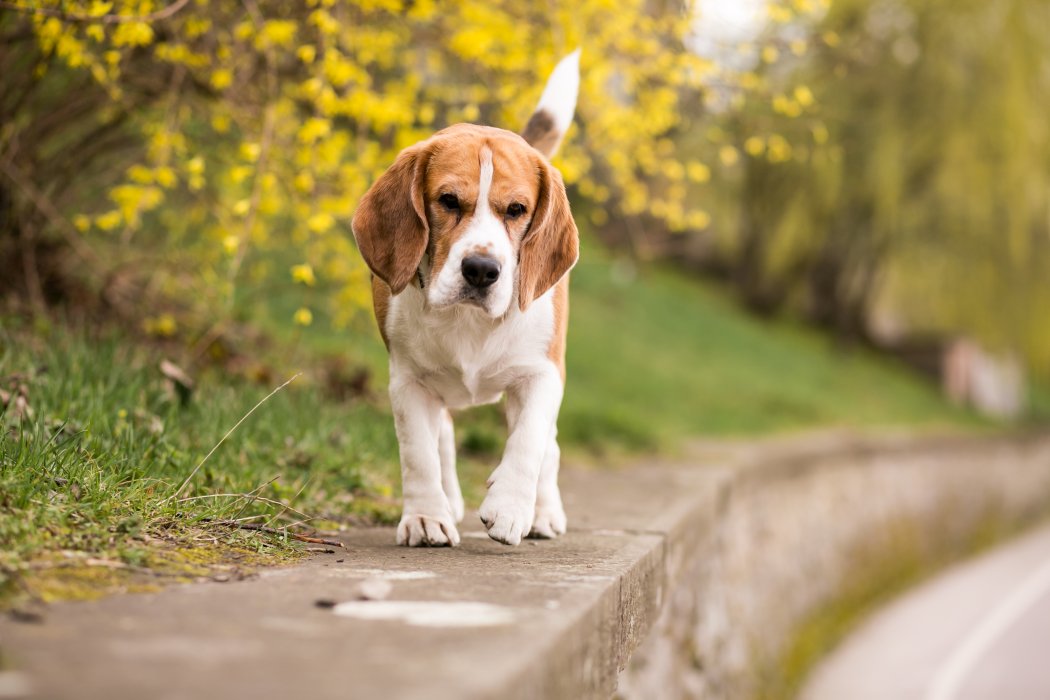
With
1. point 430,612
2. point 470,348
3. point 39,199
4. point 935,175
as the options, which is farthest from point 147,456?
point 935,175

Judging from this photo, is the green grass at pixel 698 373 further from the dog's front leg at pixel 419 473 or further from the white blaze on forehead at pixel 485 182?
the white blaze on forehead at pixel 485 182

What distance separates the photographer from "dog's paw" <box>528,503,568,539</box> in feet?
12.1

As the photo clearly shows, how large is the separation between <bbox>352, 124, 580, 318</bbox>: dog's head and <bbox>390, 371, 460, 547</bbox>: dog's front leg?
354 mm

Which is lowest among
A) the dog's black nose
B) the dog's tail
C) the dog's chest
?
the dog's chest

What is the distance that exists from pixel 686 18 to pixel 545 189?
114 inches

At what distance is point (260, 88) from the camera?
5.73 m

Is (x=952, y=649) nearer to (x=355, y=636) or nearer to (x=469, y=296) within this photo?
(x=469, y=296)

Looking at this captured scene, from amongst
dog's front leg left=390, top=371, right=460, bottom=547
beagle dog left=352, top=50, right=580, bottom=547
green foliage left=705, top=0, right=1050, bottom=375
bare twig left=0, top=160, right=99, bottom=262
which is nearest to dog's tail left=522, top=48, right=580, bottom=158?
beagle dog left=352, top=50, right=580, bottom=547

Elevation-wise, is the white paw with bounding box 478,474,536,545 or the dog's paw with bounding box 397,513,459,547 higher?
the white paw with bounding box 478,474,536,545

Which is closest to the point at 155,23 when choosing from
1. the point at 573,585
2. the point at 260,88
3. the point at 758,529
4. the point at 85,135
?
the point at 260,88

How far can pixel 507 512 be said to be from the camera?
321 centimetres

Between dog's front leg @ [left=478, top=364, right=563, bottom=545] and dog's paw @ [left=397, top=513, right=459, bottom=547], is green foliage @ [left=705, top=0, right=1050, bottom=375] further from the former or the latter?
dog's paw @ [left=397, top=513, right=459, bottom=547]

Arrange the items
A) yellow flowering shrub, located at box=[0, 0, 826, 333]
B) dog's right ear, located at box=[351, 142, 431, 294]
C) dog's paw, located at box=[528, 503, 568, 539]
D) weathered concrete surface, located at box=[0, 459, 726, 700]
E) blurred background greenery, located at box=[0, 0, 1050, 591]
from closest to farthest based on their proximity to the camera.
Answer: weathered concrete surface, located at box=[0, 459, 726, 700]
dog's right ear, located at box=[351, 142, 431, 294]
dog's paw, located at box=[528, 503, 568, 539]
blurred background greenery, located at box=[0, 0, 1050, 591]
yellow flowering shrub, located at box=[0, 0, 826, 333]

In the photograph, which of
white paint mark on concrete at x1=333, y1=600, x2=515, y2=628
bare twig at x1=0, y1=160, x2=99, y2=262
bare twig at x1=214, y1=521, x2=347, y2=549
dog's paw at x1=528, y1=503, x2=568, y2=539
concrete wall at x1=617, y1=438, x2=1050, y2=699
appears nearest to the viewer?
white paint mark on concrete at x1=333, y1=600, x2=515, y2=628
